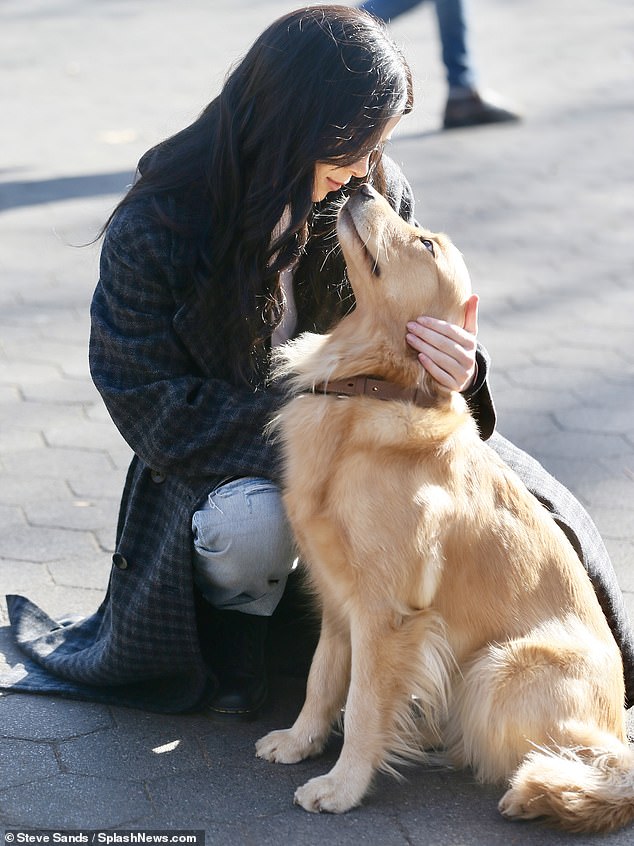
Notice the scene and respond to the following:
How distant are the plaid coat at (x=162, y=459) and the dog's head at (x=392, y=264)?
1.23 ft

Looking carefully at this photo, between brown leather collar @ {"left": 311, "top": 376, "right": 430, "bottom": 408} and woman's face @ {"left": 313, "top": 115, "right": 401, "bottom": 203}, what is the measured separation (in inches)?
18.8

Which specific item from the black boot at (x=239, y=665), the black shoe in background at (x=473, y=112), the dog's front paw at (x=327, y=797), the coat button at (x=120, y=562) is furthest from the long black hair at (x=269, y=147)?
the black shoe in background at (x=473, y=112)

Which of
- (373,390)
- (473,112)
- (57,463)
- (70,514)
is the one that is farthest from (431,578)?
(473,112)

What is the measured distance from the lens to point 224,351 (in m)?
2.88

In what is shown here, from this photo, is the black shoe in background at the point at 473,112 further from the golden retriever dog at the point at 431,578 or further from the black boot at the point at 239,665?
the black boot at the point at 239,665

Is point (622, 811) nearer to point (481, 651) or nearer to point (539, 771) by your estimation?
point (539, 771)

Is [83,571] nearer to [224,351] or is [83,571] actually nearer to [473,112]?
[224,351]

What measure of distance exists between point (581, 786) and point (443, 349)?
39.5 inches

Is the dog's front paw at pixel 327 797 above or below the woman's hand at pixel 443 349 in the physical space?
below

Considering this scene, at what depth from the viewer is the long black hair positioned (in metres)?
2.61

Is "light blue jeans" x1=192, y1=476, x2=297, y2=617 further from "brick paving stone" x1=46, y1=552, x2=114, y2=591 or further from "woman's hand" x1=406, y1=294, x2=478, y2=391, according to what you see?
"brick paving stone" x1=46, y1=552, x2=114, y2=591

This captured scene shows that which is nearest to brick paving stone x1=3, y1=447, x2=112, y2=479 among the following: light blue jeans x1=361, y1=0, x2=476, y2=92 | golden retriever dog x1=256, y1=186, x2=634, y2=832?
golden retriever dog x1=256, y1=186, x2=634, y2=832

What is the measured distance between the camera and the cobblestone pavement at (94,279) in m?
2.56

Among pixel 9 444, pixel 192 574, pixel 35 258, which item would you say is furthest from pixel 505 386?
pixel 35 258
